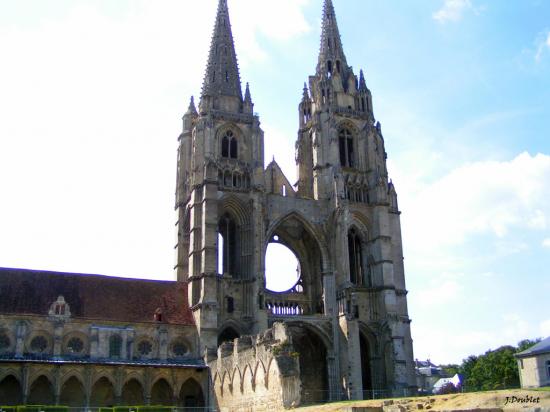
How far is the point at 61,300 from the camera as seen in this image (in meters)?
41.8

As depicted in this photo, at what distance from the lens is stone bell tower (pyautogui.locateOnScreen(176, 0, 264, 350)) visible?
44781 millimetres

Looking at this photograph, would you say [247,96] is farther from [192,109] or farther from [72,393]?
[72,393]

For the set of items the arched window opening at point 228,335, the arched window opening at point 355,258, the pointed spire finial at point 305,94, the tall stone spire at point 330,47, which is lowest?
the arched window opening at point 228,335

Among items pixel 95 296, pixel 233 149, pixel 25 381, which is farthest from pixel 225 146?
pixel 25 381

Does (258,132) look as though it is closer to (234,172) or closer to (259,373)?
(234,172)

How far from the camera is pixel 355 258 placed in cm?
5181

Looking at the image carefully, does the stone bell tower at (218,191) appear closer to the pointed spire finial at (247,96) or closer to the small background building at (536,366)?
the pointed spire finial at (247,96)

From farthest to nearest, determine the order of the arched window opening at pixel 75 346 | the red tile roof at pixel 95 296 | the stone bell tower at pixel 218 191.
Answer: the stone bell tower at pixel 218 191
the red tile roof at pixel 95 296
the arched window opening at pixel 75 346

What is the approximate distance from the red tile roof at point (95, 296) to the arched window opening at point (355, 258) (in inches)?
507

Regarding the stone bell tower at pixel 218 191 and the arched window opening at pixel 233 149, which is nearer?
the stone bell tower at pixel 218 191

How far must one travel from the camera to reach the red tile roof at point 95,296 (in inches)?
1658

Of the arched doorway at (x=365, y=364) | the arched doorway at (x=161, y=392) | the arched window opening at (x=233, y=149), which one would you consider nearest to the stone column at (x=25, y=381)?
the arched doorway at (x=161, y=392)

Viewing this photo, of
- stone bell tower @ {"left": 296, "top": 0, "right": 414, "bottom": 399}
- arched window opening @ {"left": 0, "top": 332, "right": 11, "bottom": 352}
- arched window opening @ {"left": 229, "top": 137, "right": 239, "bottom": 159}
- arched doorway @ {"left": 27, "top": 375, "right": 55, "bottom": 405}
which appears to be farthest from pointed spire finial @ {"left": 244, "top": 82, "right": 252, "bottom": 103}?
arched doorway @ {"left": 27, "top": 375, "right": 55, "bottom": 405}

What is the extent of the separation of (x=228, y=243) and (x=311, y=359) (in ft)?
33.7
